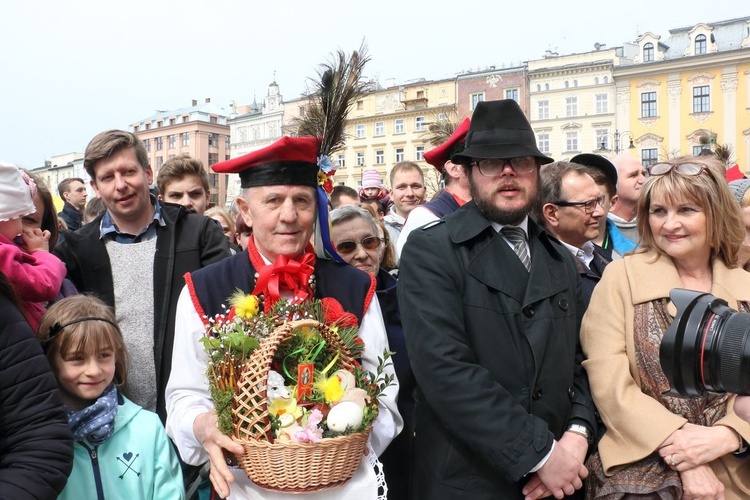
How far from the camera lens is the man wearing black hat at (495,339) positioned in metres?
2.38

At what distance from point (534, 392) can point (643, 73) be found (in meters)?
44.8

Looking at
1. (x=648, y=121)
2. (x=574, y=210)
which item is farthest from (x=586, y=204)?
(x=648, y=121)

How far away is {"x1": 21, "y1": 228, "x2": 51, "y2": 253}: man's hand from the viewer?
113 inches

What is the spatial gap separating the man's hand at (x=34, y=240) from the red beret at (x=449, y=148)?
2350 millimetres

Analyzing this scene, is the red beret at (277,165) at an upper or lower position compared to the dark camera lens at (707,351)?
upper

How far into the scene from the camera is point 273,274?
2.56 m

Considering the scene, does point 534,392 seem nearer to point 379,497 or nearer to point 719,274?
point 379,497

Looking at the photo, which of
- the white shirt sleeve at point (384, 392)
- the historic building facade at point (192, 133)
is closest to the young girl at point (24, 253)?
the white shirt sleeve at point (384, 392)

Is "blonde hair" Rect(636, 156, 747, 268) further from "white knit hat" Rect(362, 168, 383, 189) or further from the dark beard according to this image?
"white knit hat" Rect(362, 168, 383, 189)

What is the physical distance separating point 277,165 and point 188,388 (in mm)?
931

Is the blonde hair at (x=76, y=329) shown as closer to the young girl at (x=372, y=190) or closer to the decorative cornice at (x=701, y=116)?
the young girl at (x=372, y=190)

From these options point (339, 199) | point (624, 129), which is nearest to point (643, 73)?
point (624, 129)

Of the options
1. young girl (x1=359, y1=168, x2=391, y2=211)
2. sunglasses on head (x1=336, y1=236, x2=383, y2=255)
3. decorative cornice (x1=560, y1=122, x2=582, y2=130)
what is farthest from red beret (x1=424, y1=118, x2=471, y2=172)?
decorative cornice (x1=560, y1=122, x2=582, y2=130)

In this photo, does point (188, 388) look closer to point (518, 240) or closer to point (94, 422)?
point (94, 422)
